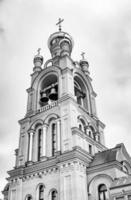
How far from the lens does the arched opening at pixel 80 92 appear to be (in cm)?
2811

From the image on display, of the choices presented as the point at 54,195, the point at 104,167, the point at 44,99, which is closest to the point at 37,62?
the point at 44,99

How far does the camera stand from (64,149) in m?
21.7

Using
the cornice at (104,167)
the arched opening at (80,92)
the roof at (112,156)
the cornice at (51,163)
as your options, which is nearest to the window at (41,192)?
the cornice at (51,163)

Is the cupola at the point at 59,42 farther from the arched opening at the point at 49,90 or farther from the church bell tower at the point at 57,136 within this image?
the arched opening at the point at 49,90

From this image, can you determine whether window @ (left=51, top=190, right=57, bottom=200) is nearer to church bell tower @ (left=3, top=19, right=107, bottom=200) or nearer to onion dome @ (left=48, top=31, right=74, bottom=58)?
church bell tower @ (left=3, top=19, right=107, bottom=200)

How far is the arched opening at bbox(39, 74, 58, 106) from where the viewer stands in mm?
26328

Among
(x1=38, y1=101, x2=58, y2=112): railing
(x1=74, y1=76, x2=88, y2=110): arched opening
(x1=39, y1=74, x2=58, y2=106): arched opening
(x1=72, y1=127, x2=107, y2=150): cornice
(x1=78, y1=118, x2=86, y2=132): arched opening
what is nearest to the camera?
(x1=72, y1=127, x2=107, y2=150): cornice

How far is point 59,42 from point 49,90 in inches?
277

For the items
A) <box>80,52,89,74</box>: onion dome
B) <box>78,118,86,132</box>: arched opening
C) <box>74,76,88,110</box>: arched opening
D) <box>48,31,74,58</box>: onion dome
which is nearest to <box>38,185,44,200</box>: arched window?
<box>78,118,86,132</box>: arched opening

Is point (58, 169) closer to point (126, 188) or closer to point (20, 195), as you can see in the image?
point (20, 195)

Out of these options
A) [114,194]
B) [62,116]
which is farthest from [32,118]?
[114,194]

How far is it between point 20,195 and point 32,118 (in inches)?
276

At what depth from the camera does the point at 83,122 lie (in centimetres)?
2542

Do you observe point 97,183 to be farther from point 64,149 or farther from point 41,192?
point 41,192
